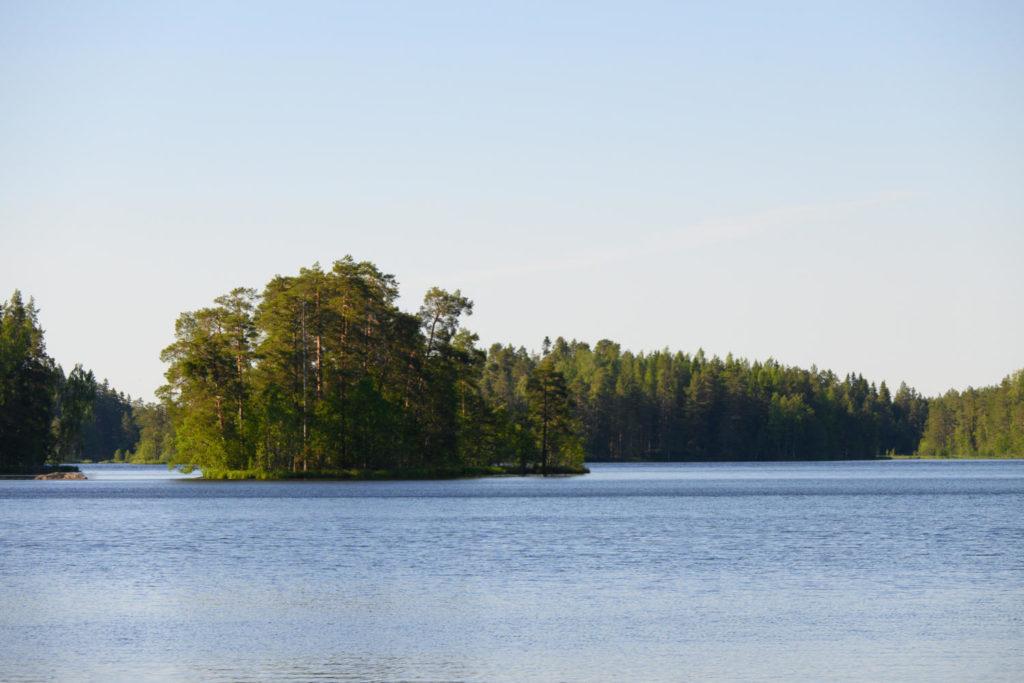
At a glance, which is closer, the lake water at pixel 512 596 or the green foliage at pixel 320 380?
the lake water at pixel 512 596

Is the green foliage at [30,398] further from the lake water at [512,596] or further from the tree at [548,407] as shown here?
the lake water at [512,596]

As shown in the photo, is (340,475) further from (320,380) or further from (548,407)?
(548,407)

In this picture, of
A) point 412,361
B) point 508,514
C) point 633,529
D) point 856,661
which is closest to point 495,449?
point 412,361

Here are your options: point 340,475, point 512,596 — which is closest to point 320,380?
point 340,475

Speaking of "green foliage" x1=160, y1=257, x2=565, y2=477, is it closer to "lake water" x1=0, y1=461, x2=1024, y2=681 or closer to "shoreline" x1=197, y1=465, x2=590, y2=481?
"shoreline" x1=197, y1=465, x2=590, y2=481

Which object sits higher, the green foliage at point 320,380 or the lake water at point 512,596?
→ the green foliage at point 320,380

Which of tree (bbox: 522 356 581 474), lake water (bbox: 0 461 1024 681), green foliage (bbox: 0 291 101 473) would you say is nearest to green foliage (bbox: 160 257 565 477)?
tree (bbox: 522 356 581 474)

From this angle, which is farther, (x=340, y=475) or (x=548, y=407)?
(x=548, y=407)

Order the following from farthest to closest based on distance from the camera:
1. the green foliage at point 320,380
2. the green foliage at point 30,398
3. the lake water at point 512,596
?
the green foliage at point 30,398, the green foliage at point 320,380, the lake water at point 512,596

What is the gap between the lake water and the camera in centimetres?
2472

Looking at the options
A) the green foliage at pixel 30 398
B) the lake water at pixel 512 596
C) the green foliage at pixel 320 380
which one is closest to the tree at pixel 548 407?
the green foliage at pixel 320 380

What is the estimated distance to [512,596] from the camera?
34.9 metres

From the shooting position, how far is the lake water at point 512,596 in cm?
2472

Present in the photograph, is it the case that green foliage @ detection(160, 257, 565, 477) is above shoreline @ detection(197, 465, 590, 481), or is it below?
above
